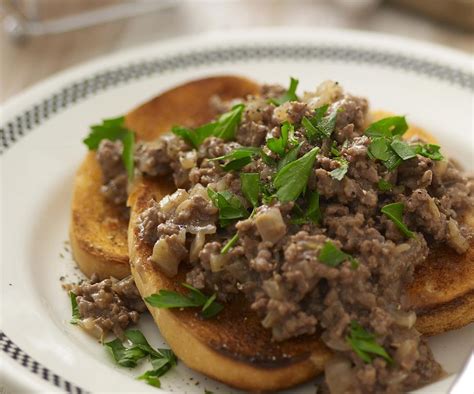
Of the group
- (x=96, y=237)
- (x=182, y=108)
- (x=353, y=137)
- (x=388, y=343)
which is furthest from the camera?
(x=182, y=108)

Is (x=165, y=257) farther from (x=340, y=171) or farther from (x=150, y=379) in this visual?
(x=340, y=171)

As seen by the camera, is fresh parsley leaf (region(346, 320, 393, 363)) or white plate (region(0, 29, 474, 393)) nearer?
fresh parsley leaf (region(346, 320, 393, 363))

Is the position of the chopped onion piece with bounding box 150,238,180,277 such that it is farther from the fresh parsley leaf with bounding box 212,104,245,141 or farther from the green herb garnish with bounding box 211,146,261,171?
the fresh parsley leaf with bounding box 212,104,245,141

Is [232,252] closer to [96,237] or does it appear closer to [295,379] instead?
[295,379]

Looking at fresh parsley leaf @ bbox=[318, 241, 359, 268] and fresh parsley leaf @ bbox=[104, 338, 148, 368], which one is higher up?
fresh parsley leaf @ bbox=[318, 241, 359, 268]

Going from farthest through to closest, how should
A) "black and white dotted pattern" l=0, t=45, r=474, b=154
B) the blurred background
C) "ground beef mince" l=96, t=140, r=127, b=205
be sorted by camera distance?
the blurred background → "black and white dotted pattern" l=0, t=45, r=474, b=154 → "ground beef mince" l=96, t=140, r=127, b=205

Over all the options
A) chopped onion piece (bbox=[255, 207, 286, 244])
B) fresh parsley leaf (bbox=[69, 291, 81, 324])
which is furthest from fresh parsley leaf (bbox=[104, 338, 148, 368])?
chopped onion piece (bbox=[255, 207, 286, 244])

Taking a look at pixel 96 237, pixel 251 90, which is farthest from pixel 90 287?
pixel 251 90
